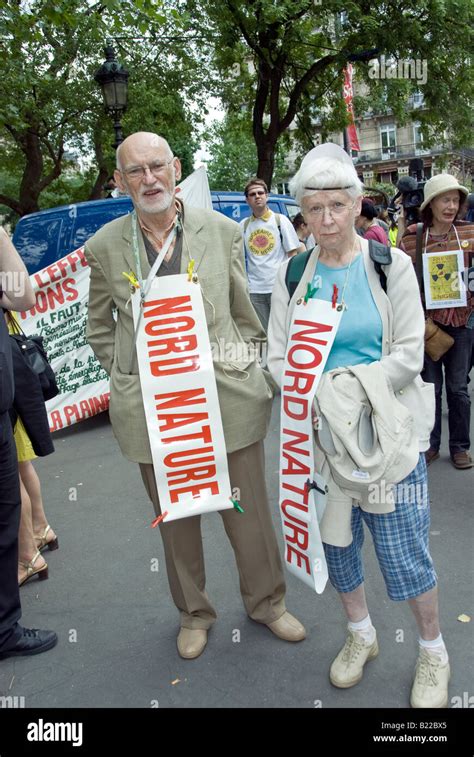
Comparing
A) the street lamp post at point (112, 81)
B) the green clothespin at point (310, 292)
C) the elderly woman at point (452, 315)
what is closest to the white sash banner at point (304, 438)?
the green clothespin at point (310, 292)

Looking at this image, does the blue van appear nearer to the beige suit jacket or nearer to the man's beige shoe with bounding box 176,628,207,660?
the beige suit jacket

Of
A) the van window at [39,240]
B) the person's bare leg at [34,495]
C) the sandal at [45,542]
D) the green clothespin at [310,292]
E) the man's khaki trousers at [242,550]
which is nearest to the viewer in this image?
the green clothespin at [310,292]

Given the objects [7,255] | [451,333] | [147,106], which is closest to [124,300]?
[7,255]

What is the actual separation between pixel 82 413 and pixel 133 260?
3783 millimetres

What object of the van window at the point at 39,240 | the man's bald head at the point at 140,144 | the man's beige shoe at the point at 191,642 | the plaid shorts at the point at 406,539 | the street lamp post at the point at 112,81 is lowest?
the man's beige shoe at the point at 191,642

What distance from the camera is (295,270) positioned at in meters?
2.35

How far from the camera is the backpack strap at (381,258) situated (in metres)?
2.10

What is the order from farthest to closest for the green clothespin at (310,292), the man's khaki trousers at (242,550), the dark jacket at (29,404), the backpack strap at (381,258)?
1. the dark jacket at (29,404)
2. the man's khaki trousers at (242,550)
3. the green clothespin at (310,292)
4. the backpack strap at (381,258)

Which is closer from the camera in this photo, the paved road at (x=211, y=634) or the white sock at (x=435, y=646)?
the white sock at (x=435, y=646)

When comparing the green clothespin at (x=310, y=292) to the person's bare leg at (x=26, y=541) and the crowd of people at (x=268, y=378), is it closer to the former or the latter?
the crowd of people at (x=268, y=378)

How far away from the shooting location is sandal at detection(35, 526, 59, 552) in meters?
3.74

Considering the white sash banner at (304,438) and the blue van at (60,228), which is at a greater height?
the blue van at (60,228)

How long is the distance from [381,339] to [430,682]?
4.18 feet

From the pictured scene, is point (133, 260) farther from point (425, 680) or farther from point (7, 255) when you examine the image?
point (425, 680)
